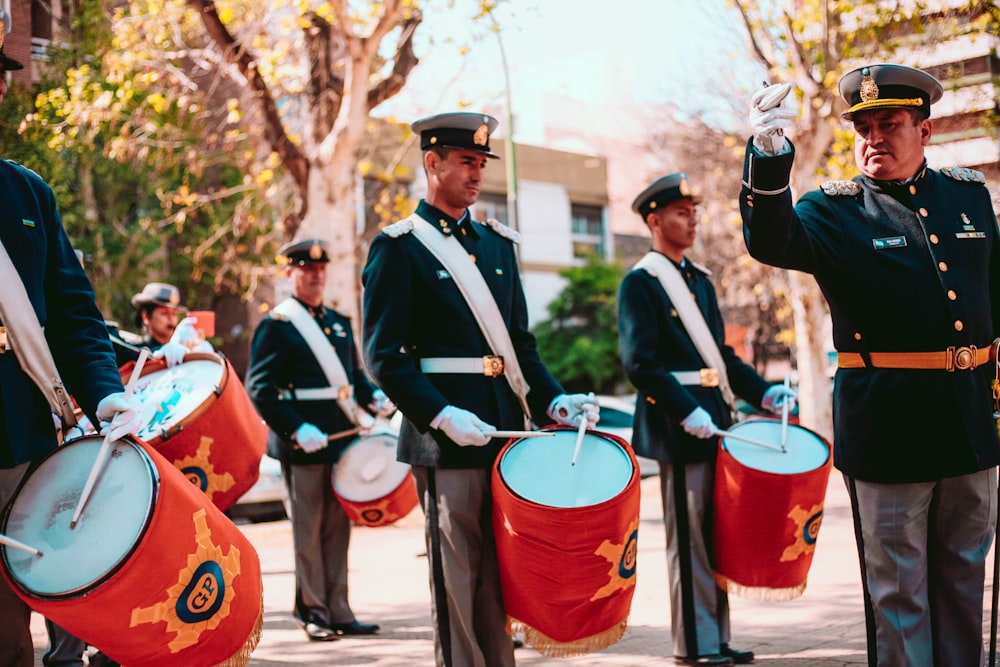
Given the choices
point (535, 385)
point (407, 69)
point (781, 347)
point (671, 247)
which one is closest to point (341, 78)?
point (407, 69)

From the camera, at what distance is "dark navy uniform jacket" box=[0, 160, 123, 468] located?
3.03 meters

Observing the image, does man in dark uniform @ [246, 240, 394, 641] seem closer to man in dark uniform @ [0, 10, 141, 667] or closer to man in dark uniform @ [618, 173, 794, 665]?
man in dark uniform @ [618, 173, 794, 665]

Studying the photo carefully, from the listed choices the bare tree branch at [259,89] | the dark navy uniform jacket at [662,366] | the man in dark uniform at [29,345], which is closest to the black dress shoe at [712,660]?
the dark navy uniform jacket at [662,366]

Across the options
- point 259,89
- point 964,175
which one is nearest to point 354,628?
point 964,175

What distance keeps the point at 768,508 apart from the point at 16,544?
3096 mm

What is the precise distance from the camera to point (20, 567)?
2816mm

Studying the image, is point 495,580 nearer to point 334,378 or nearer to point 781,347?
point 334,378

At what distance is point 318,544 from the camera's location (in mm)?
6324

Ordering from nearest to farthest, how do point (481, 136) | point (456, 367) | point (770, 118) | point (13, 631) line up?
point (13, 631) → point (770, 118) → point (456, 367) → point (481, 136)

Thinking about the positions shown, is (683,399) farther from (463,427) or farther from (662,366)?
(463,427)

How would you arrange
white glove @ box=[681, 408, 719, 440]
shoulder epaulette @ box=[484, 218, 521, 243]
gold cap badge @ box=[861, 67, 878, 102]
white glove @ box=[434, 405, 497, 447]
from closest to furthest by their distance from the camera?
gold cap badge @ box=[861, 67, 878, 102] → white glove @ box=[434, 405, 497, 447] → shoulder epaulette @ box=[484, 218, 521, 243] → white glove @ box=[681, 408, 719, 440]

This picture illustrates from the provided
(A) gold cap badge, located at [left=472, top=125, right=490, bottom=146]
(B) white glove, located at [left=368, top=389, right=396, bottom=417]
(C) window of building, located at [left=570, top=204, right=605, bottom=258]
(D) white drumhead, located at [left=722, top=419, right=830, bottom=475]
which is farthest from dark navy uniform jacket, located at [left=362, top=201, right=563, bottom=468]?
(C) window of building, located at [left=570, top=204, right=605, bottom=258]

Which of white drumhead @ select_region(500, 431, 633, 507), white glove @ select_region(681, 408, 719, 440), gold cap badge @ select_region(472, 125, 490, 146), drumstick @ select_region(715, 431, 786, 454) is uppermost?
gold cap badge @ select_region(472, 125, 490, 146)

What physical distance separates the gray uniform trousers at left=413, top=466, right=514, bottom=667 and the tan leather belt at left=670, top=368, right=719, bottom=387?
5.34ft
